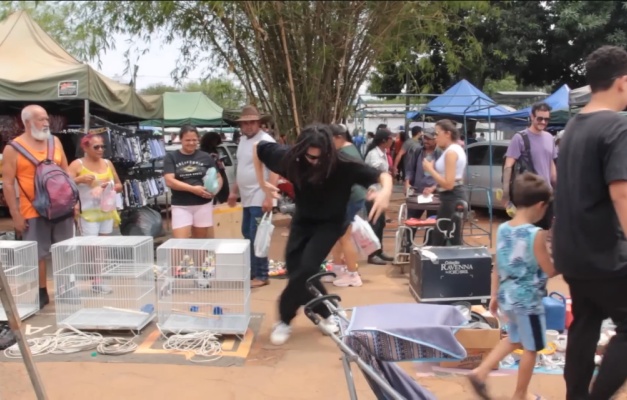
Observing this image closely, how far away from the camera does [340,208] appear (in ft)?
14.7

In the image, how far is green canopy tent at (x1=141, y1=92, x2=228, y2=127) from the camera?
68.9 ft

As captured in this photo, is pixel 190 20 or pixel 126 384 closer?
pixel 126 384

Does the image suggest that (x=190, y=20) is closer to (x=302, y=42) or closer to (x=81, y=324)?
(x=302, y=42)

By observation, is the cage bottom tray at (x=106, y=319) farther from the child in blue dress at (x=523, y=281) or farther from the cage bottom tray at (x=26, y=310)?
the child in blue dress at (x=523, y=281)

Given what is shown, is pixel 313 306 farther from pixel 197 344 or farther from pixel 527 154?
pixel 527 154

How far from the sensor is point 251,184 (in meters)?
6.08

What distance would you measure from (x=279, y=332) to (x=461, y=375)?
1354mm

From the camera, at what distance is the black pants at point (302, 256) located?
4.37m

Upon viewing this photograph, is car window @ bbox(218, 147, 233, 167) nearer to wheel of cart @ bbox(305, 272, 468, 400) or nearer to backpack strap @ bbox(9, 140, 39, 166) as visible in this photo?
backpack strap @ bbox(9, 140, 39, 166)

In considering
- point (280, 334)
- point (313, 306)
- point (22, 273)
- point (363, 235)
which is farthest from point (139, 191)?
point (313, 306)

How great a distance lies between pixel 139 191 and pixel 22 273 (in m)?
3.91

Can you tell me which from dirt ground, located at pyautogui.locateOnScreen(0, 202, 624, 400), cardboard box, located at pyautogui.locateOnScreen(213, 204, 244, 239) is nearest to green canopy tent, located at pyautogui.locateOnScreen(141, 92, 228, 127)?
cardboard box, located at pyautogui.locateOnScreen(213, 204, 244, 239)

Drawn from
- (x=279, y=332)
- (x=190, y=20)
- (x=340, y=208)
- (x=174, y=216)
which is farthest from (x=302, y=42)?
(x=279, y=332)

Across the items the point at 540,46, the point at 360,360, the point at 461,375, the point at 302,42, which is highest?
the point at 540,46
